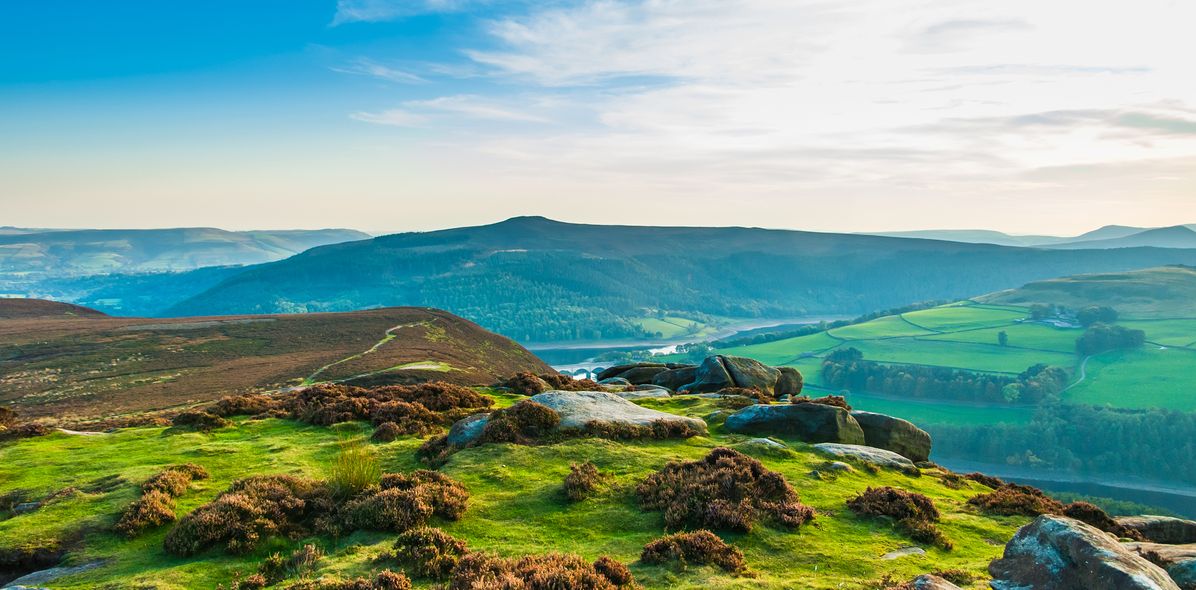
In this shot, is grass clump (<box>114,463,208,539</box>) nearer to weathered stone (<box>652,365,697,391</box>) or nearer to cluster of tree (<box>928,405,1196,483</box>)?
weathered stone (<box>652,365,697,391</box>)

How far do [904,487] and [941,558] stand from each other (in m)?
7.32

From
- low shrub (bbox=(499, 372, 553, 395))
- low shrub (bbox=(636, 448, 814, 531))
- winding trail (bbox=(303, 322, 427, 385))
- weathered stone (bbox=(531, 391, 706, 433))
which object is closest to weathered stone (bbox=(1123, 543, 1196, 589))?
Result: low shrub (bbox=(636, 448, 814, 531))

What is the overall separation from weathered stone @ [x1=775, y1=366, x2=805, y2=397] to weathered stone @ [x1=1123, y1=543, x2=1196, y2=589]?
109 ft

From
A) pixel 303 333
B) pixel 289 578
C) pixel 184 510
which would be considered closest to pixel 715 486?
pixel 289 578

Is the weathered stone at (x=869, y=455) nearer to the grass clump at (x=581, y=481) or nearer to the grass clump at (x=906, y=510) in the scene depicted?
the grass clump at (x=906, y=510)

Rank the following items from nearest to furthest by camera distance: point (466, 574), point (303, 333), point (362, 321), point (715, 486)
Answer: point (466, 574)
point (715, 486)
point (303, 333)
point (362, 321)

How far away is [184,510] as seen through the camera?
→ 15.6 m

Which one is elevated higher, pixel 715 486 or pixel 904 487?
pixel 715 486

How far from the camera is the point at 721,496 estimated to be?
1589cm

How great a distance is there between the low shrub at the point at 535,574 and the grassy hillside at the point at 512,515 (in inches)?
37.0

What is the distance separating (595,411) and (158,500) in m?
14.1

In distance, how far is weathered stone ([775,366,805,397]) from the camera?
4691 centimetres

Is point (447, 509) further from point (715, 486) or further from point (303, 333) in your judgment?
point (303, 333)

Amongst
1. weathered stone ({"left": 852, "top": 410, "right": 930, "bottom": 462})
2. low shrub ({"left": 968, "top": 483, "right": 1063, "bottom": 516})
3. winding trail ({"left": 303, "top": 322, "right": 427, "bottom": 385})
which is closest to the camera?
low shrub ({"left": 968, "top": 483, "right": 1063, "bottom": 516})
